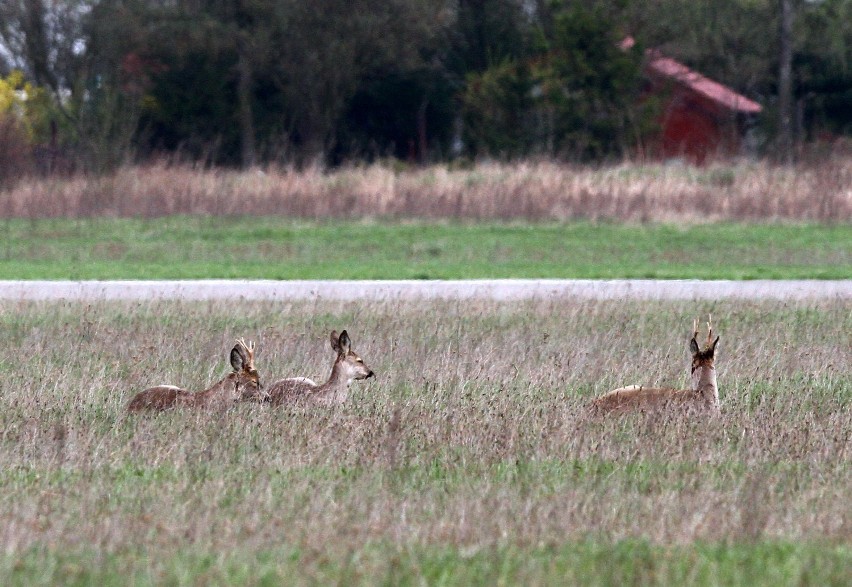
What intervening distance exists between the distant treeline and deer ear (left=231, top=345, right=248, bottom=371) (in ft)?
125

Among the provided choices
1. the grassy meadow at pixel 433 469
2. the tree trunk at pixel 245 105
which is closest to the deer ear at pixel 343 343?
the grassy meadow at pixel 433 469

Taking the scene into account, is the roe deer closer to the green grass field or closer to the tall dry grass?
the green grass field

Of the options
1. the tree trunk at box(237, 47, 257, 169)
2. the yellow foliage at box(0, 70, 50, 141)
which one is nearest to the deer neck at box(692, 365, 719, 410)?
the yellow foliage at box(0, 70, 50, 141)

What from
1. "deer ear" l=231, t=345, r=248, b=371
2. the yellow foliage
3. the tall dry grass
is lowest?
"deer ear" l=231, t=345, r=248, b=371

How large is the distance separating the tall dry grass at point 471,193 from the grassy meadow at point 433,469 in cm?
1629

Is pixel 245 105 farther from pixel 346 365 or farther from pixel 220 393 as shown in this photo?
pixel 220 393

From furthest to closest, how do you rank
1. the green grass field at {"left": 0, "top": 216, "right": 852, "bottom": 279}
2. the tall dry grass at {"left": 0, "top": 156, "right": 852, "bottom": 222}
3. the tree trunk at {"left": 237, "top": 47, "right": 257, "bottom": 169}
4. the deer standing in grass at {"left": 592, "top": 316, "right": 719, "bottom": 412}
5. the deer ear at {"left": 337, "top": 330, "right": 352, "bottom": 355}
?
the tree trunk at {"left": 237, "top": 47, "right": 257, "bottom": 169} < the tall dry grass at {"left": 0, "top": 156, "right": 852, "bottom": 222} < the green grass field at {"left": 0, "top": 216, "right": 852, "bottom": 279} < the deer ear at {"left": 337, "top": 330, "right": 352, "bottom": 355} < the deer standing in grass at {"left": 592, "top": 316, "right": 719, "bottom": 412}

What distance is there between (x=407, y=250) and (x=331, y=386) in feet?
52.1

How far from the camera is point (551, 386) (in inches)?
423

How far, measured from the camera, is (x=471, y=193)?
3064 cm

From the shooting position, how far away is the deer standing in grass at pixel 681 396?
9.31m

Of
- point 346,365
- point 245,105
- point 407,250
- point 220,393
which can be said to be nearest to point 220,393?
point 220,393

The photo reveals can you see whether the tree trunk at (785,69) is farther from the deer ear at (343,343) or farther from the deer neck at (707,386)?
the deer ear at (343,343)

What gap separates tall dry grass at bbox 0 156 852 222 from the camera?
29.7 m
